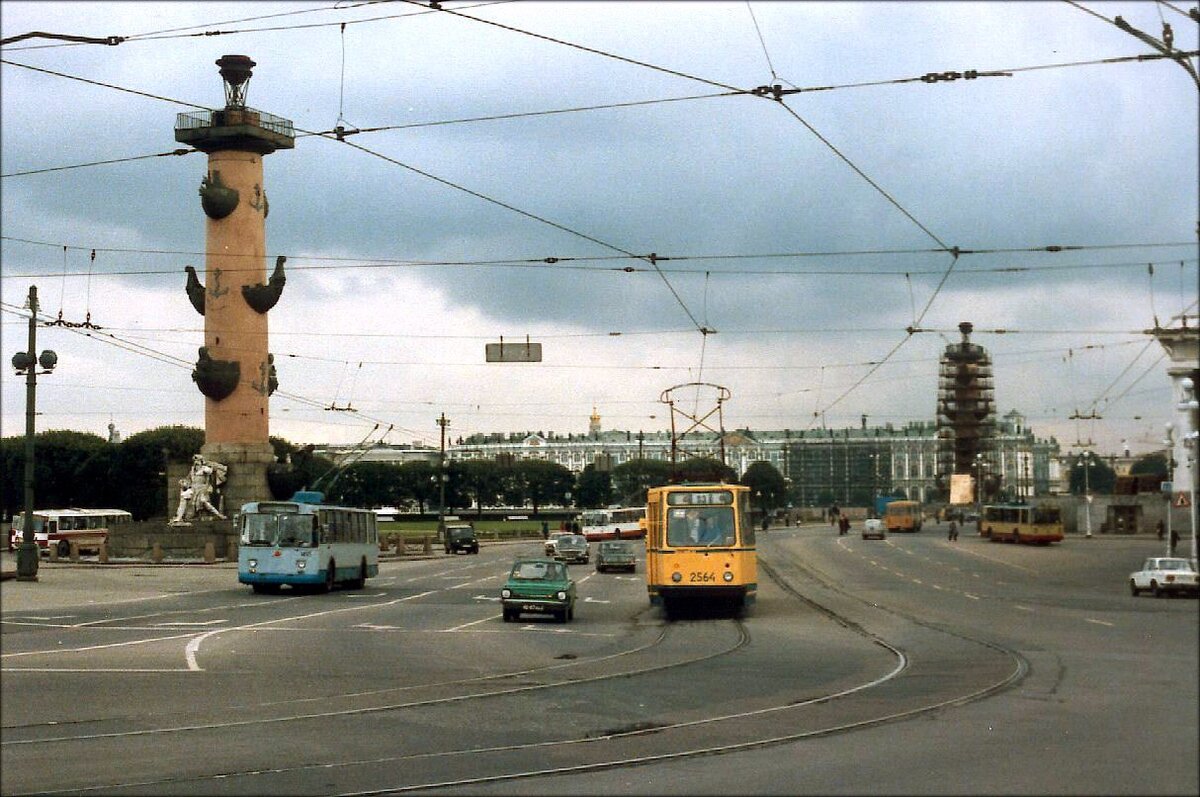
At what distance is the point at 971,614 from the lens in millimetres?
30062

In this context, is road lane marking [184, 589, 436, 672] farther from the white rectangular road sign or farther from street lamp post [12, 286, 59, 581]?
the white rectangular road sign

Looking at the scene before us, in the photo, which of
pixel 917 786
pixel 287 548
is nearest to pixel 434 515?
pixel 287 548

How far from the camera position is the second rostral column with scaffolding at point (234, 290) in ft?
227

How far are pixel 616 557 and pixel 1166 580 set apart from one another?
46.3 metres

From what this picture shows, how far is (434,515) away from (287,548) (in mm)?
68775

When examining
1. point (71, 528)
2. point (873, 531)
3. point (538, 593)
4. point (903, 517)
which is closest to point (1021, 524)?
point (873, 531)

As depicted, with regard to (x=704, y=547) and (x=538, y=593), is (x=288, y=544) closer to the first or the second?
(x=538, y=593)

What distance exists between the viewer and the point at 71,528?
66.1m

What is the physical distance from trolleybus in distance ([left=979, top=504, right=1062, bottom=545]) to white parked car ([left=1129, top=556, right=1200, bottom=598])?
55653 millimetres

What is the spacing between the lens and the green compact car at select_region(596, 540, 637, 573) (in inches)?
2338

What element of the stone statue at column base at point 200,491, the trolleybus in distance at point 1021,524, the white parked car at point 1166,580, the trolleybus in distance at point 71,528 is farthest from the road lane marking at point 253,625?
the trolleybus in distance at point 1021,524

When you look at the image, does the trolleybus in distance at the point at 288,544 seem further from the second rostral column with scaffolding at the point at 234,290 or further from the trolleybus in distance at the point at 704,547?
the second rostral column with scaffolding at the point at 234,290

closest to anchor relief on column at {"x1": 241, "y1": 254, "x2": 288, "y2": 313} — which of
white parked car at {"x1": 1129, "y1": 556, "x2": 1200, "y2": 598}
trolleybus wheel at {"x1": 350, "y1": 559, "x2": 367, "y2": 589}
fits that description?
trolleybus wheel at {"x1": 350, "y1": 559, "x2": 367, "y2": 589}

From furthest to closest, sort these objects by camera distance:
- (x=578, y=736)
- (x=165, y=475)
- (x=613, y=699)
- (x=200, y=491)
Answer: (x=165, y=475) → (x=200, y=491) → (x=613, y=699) → (x=578, y=736)
